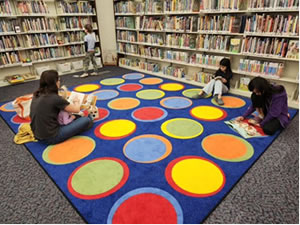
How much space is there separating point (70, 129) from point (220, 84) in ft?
8.15

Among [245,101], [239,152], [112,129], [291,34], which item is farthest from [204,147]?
[291,34]

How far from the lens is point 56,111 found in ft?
7.03

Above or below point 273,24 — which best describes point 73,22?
above

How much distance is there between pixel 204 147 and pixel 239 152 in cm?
37

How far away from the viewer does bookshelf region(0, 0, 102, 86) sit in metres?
4.30

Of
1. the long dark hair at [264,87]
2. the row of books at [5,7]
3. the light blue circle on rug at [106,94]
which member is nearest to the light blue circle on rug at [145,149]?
the long dark hair at [264,87]

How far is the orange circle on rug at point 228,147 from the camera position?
2031 mm

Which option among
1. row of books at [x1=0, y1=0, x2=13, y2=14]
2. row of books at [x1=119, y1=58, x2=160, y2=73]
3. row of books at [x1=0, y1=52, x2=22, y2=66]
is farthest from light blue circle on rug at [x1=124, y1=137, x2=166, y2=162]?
row of books at [x1=0, y1=0, x2=13, y2=14]

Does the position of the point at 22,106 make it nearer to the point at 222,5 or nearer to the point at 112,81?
the point at 112,81

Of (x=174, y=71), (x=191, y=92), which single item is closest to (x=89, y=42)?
(x=174, y=71)

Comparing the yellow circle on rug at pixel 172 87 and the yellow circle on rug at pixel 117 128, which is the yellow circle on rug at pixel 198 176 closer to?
the yellow circle on rug at pixel 117 128

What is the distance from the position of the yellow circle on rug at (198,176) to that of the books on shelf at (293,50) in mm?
2237

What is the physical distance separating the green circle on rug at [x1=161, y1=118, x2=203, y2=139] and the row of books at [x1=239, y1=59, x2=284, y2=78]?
156 centimetres

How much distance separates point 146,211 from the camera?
4.82ft
